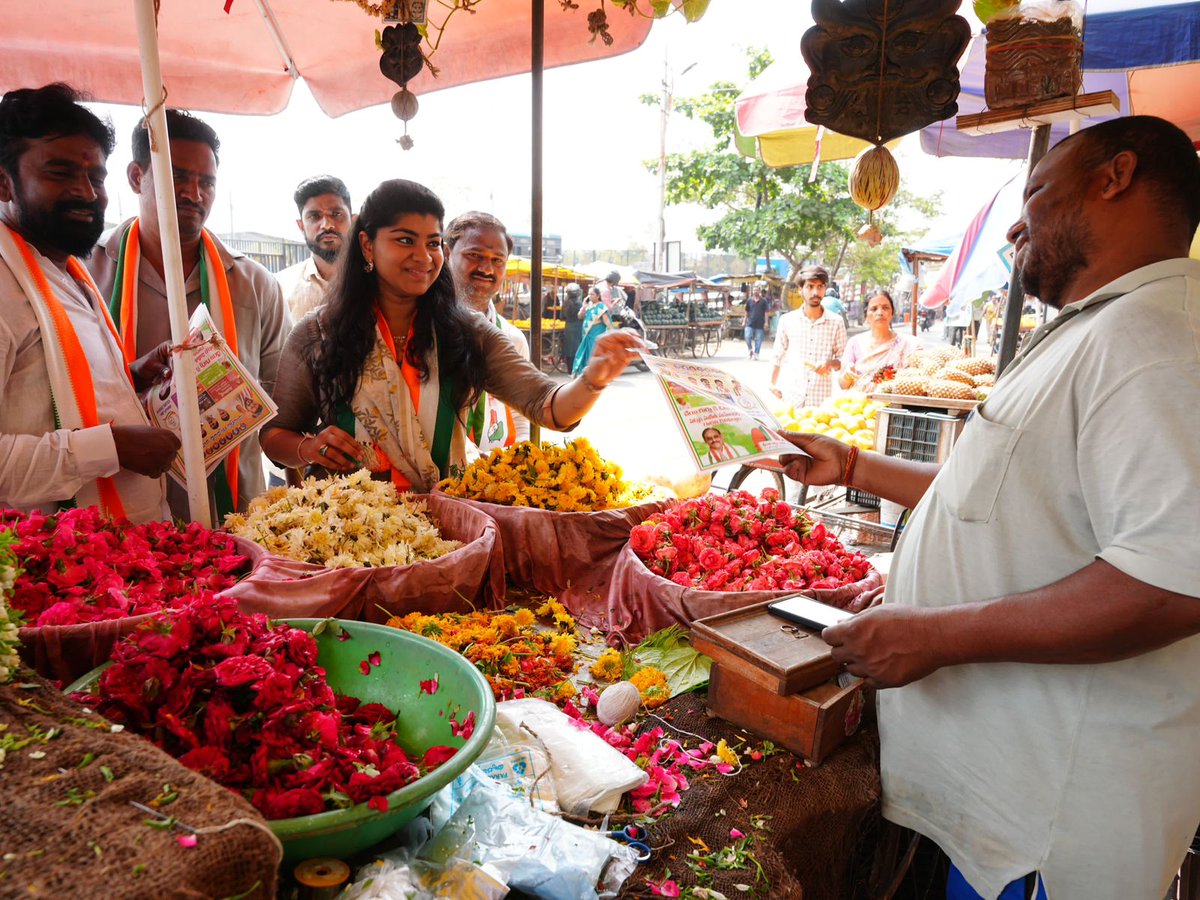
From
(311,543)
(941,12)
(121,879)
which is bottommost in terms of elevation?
(311,543)

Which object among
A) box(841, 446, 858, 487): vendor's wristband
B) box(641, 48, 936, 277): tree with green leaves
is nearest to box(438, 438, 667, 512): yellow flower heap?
box(841, 446, 858, 487): vendor's wristband

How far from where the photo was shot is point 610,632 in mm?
2064

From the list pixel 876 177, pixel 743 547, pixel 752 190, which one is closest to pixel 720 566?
pixel 743 547

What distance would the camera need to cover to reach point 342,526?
76.2 inches

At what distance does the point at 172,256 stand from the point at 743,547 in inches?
65.7

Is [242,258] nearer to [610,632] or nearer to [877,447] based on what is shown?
[610,632]

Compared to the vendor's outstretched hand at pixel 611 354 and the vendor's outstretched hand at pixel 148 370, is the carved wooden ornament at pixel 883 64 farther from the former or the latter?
the vendor's outstretched hand at pixel 148 370

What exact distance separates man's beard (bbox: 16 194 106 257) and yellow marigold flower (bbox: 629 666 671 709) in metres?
1.99

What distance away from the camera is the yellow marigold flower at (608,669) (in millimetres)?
1763

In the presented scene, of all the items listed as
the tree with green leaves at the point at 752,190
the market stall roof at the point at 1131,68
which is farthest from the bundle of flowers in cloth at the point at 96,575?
the tree with green leaves at the point at 752,190

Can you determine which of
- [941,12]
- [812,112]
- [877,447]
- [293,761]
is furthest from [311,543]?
[877,447]

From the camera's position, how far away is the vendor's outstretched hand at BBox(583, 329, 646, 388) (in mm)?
2375

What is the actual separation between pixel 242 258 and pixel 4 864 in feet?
9.47

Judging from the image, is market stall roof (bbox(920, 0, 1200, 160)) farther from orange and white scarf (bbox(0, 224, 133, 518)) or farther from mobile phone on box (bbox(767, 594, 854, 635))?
orange and white scarf (bbox(0, 224, 133, 518))
